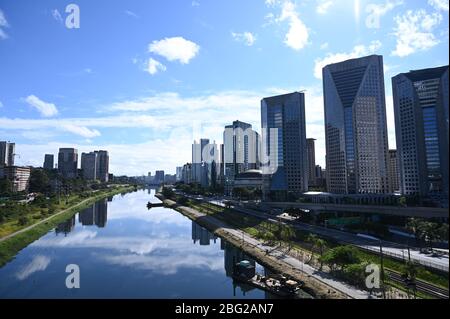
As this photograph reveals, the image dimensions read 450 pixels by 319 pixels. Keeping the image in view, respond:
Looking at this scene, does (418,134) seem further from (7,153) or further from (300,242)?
(7,153)

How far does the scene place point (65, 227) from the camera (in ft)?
197

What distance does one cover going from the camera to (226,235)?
5062cm

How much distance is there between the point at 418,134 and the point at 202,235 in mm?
51584

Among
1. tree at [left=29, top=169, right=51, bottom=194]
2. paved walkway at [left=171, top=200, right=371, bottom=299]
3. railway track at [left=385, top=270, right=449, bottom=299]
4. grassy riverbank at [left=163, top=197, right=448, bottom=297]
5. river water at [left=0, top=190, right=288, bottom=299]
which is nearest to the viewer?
railway track at [left=385, top=270, right=449, bottom=299]

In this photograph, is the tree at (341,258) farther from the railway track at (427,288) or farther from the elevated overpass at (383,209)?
the elevated overpass at (383,209)

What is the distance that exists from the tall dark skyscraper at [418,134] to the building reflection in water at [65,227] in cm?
6784

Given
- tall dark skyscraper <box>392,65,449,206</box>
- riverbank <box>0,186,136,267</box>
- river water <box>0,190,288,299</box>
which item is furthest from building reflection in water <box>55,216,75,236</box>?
tall dark skyscraper <box>392,65,449,206</box>

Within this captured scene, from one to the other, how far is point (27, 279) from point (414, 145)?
75.0 m

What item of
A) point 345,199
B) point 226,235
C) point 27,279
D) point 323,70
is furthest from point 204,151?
point 27,279

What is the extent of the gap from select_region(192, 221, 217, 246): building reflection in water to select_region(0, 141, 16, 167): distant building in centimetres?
12108

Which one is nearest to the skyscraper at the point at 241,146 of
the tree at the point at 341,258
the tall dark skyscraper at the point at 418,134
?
the tall dark skyscraper at the point at 418,134

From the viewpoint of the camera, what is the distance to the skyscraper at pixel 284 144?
10119 centimetres

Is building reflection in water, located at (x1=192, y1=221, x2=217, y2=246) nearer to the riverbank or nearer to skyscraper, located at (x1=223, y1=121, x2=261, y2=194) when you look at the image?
the riverbank

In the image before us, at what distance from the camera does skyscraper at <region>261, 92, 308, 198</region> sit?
10119 centimetres
